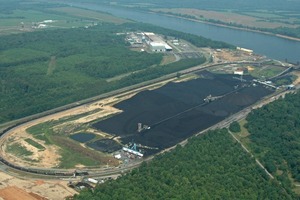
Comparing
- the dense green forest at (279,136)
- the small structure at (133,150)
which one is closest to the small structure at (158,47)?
the dense green forest at (279,136)

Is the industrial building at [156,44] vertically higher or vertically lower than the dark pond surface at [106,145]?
higher

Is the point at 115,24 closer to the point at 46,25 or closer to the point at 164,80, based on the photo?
the point at 46,25

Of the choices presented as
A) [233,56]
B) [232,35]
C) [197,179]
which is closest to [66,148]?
[197,179]

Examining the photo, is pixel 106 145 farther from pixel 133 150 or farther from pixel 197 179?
pixel 197 179

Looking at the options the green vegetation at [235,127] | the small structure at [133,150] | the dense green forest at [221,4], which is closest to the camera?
the small structure at [133,150]

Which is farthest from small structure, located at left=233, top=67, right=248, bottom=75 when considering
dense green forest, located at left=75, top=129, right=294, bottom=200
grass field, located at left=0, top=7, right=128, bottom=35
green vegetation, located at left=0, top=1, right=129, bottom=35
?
grass field, located at left=0, top=7, right=128, bottom=35

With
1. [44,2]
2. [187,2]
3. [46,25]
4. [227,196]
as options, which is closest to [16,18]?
[46,25]

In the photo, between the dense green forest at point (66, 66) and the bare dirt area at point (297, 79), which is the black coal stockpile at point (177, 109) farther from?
the dense green forest at point (66, 66)
